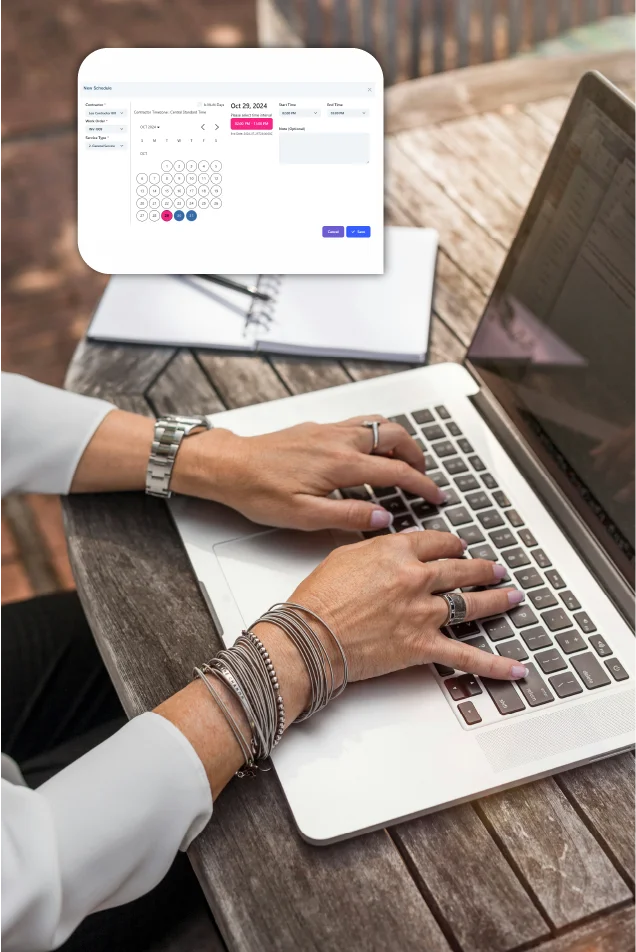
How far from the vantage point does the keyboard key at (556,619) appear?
788 millimetres

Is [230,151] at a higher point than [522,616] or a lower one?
higher

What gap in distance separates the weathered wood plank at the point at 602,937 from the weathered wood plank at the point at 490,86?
114 cm

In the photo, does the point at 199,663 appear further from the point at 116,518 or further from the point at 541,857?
the point at 541,857

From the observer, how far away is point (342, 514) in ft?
2.78

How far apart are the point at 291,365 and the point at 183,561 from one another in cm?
31

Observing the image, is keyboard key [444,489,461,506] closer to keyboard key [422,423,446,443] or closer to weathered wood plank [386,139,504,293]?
keyboard key [422,423,446,443]

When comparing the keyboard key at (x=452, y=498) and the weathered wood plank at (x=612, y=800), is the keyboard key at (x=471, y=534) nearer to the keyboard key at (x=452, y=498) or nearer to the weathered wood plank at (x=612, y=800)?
the keyboard key at (x=452, y=498)

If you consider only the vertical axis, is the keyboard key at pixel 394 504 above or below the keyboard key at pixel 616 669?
above

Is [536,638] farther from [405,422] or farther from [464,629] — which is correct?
[405,422]

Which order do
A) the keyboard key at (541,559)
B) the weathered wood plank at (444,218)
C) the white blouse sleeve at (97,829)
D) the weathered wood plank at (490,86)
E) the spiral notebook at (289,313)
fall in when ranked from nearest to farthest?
the white blouse sleeve at (97,829) < the keyboard key at (541,559) < the spiral notebook at (289,313) < the weathered wood plank at (444,218) < the weathered wood plank at (490,86)

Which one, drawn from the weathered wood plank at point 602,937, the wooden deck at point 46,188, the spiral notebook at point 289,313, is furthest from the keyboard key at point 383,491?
the wooden deck at point 46,188

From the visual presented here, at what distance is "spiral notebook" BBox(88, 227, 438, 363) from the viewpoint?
1.05 m

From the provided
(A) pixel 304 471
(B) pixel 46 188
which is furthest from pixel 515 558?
(B) pixel 46 188

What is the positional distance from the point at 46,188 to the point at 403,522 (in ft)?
7.05
